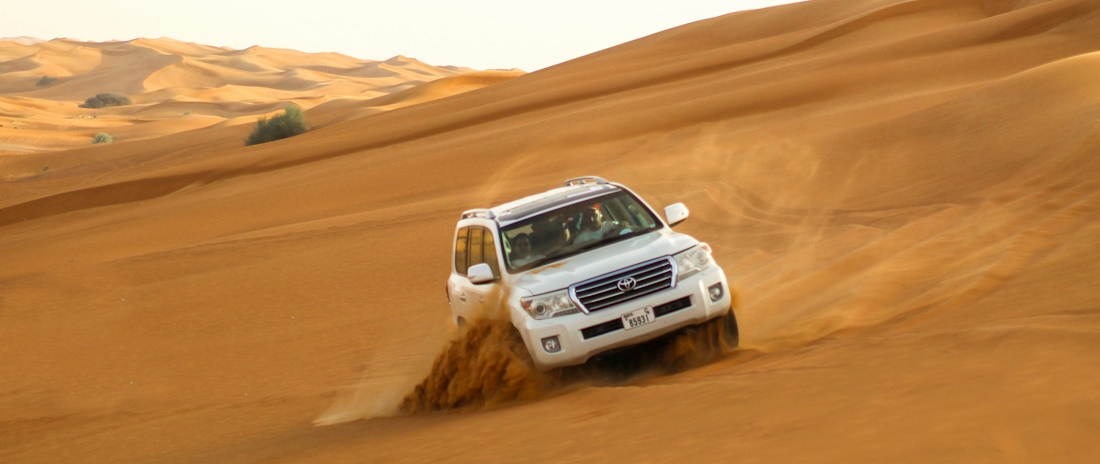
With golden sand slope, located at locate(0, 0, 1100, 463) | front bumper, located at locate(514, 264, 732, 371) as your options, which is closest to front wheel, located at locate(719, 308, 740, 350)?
golden sand slope, located at locate(0, 0, 1100, 463)

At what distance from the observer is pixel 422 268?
1630 centimetres

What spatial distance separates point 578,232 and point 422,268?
756 cm

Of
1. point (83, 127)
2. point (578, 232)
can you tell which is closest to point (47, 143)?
point (83, 127)

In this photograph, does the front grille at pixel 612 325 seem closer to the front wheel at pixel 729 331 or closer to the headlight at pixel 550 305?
the headlight at pixel 550 305

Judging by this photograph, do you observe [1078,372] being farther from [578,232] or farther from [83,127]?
[83,127]

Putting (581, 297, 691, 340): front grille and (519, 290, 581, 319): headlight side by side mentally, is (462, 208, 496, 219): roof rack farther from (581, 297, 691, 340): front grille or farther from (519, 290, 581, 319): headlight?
(581, 297, 691, 340): front grille

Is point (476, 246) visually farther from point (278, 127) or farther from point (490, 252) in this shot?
point (278, 127)

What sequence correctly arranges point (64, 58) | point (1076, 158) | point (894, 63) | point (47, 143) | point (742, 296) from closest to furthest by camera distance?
point (742, 296) → point (1076, 158) → point (894, 63) → point (47, 143) → point (64, 58)

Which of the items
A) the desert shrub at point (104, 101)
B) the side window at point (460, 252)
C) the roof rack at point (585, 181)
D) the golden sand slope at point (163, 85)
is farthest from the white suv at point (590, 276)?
the desert shrub at point (104, 101)

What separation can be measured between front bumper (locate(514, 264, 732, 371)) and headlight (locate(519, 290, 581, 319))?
0.05m

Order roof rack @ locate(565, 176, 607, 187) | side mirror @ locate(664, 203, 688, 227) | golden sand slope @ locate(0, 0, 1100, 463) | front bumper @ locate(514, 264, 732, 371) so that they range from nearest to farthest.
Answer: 1. golden sand slope @ locate(0, 0, 1100, 463)
2. front bumper @ locate(514, 264, 732, 371)
3. side mirror @ locate(664, 203, 688, 227)
4. roof rack @ locate(565, 176, 607, 187)

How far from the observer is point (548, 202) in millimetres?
9305

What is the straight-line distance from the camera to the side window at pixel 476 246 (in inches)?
372

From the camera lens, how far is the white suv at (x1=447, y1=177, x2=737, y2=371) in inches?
312
